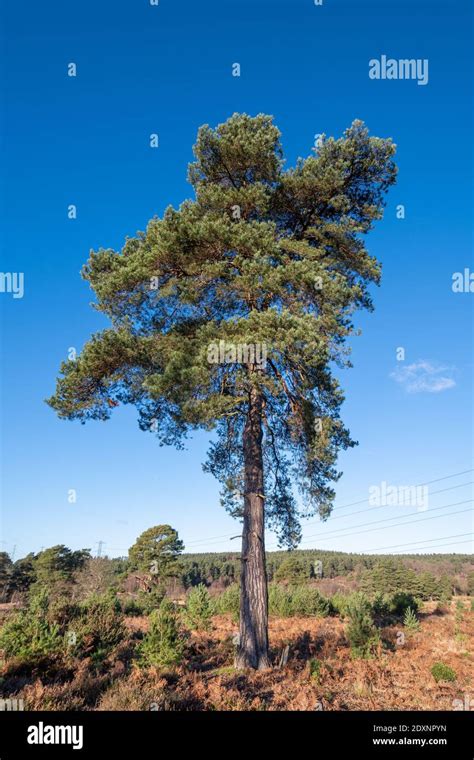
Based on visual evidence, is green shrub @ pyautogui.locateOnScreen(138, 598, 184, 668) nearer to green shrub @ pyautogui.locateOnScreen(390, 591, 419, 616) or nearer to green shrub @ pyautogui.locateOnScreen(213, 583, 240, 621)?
green shrub @ pyautogui.locateOnScreen(213, 583, 240, 621)

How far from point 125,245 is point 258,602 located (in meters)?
10.7

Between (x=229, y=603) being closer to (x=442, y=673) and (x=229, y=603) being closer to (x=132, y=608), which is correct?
(x=132, y=608)

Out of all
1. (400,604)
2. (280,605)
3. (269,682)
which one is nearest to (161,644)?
(269,682)

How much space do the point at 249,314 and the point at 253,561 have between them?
606cm

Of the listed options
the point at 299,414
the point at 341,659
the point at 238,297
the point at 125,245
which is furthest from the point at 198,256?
the point at 341,659

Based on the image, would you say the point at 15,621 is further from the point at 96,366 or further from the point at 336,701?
the point at 336,701

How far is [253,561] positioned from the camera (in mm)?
10164

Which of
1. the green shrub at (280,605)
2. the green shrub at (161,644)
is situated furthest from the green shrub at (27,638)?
the green shrub at (280,605)

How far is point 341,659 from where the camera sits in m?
10.9

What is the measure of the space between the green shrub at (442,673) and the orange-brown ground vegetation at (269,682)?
130 millimetres

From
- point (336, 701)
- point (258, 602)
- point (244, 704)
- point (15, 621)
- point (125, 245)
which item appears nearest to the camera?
A: point (244, 704)
